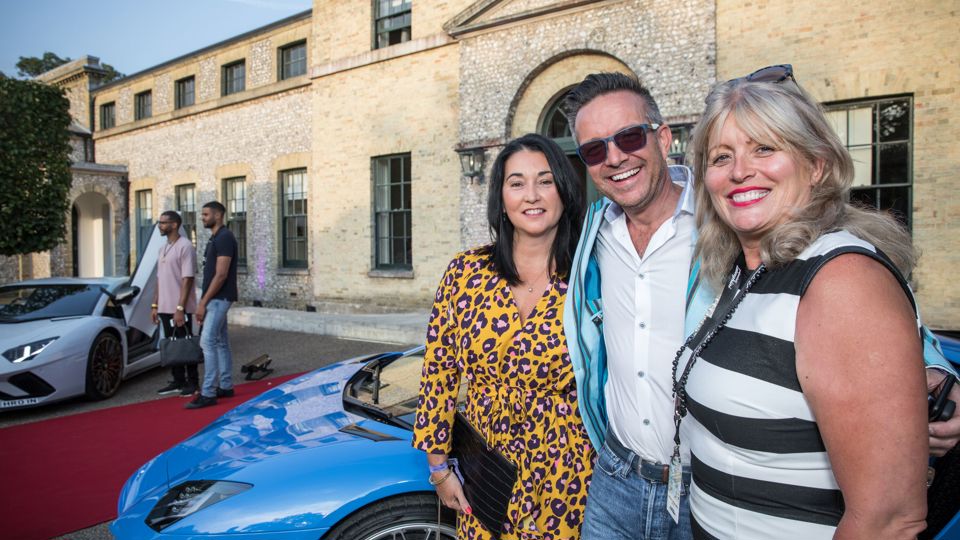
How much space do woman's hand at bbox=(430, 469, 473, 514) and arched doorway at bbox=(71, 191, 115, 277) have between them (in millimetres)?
24982

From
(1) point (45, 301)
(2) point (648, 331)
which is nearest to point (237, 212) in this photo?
(1) point (45, 301)

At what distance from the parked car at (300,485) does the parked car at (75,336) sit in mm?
4004

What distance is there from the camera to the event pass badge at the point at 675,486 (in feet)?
5.30

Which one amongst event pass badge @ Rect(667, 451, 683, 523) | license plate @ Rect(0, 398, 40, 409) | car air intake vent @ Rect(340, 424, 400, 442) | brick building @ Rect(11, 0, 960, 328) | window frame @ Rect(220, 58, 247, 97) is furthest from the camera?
window frame @ Rect(220, 58, 247, 97)

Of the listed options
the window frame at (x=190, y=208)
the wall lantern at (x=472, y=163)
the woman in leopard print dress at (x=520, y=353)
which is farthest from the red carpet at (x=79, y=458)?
the window frame at (x=190, y=208)

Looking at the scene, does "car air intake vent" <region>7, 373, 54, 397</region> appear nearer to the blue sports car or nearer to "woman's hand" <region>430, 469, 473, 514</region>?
the blue sports car

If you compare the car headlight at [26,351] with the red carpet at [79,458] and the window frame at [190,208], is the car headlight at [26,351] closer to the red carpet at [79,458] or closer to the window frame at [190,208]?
the red carpet at [79,458]

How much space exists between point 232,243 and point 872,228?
6177 millimetres

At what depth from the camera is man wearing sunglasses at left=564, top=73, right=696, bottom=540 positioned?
172cm

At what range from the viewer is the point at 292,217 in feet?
49.3

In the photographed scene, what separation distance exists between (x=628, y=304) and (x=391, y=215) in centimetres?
1157

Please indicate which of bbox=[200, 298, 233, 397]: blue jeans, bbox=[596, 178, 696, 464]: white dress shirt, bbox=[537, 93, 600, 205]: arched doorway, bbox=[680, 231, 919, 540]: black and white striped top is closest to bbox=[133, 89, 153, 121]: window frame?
bbox=[537, 93, 600, 205]: arched doorway

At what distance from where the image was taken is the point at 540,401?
6.48ft

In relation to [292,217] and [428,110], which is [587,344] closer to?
[428,110]
